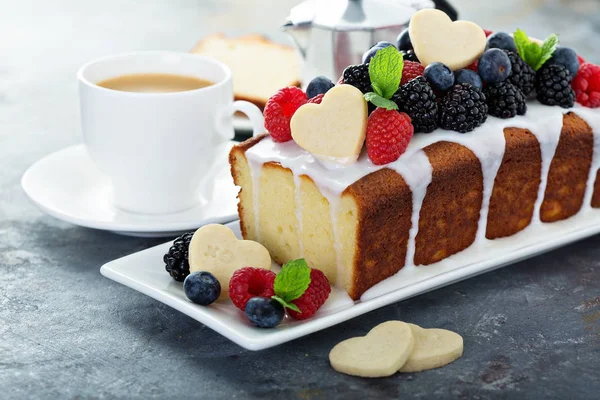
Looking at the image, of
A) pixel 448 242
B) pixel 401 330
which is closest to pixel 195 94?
pixel 448 242

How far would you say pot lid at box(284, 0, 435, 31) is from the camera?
2.86 m

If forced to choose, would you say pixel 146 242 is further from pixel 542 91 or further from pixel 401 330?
pixel 542 91

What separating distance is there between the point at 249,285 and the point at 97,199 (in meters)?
0.77

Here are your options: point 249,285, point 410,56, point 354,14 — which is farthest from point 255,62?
point 249,285

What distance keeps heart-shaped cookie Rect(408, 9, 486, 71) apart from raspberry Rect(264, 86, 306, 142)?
308 mm

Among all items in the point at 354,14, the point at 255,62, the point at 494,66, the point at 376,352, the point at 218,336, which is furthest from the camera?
the point at 255,62

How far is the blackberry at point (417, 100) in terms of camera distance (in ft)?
6.42

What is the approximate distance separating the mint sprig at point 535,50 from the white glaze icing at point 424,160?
0.10 metres

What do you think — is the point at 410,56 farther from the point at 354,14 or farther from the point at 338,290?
the point at 354,14

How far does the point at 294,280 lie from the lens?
1777 millimetres

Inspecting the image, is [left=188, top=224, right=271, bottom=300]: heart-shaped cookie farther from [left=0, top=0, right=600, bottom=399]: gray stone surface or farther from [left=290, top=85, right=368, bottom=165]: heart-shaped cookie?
[left=290, top=85, right=368, bottom=165]: heart-shaped cookie

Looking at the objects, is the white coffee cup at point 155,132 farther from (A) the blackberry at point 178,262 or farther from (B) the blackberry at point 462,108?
(B) the blackberry at point 462,108

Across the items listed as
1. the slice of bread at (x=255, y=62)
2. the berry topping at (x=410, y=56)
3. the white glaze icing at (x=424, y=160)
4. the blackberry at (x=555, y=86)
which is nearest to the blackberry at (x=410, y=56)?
the berry topping at (x=410, y=56)

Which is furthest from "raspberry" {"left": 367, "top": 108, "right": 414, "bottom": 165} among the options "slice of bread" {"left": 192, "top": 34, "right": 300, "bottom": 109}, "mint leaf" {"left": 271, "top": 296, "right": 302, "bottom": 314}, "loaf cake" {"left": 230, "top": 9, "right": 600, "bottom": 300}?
"slice of bread" {"left": 192, "top": 34, "right": 300, "bottom": 109}
